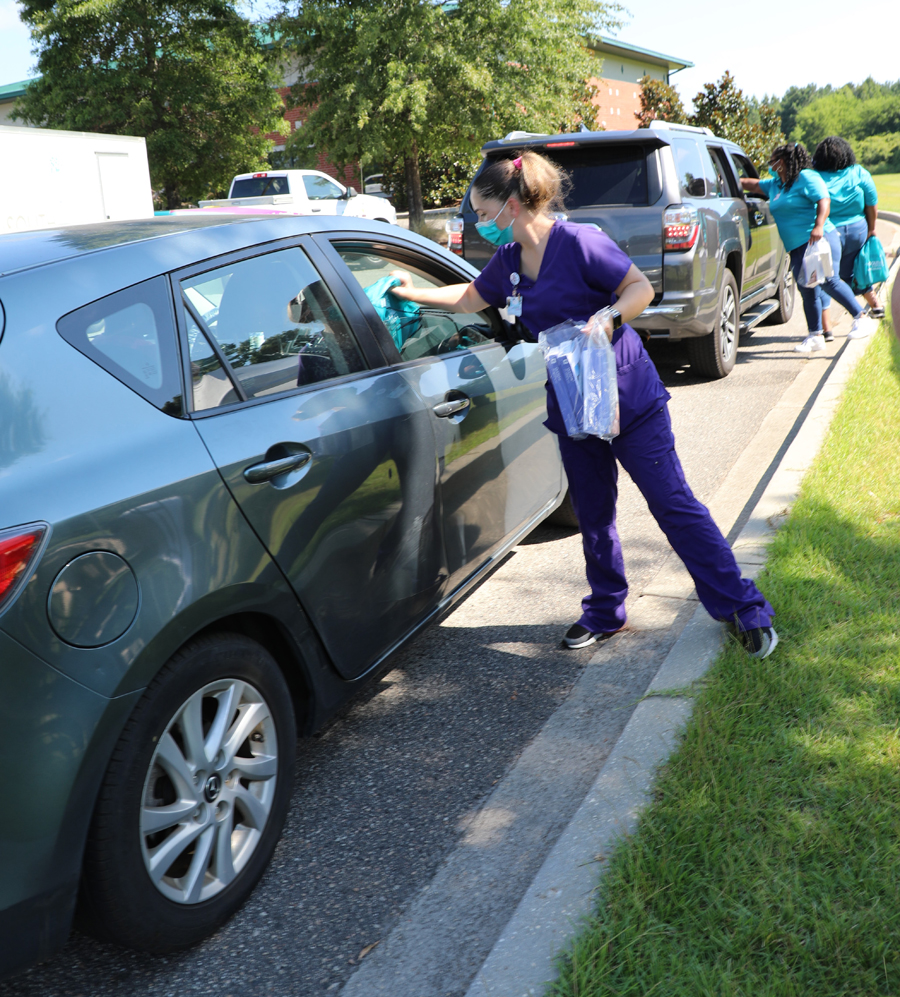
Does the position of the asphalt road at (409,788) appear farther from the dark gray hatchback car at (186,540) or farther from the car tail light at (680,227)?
the car tail light at (680,227)

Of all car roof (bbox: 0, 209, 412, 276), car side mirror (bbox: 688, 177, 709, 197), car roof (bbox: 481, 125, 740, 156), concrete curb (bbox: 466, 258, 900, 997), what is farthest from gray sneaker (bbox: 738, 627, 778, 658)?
car side mirror (bbox: 688, 177, 709, 197)

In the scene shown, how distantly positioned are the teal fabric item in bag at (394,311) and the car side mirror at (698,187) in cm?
492

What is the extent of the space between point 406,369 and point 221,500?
1082 millimetres

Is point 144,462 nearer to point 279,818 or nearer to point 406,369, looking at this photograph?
point 279,818

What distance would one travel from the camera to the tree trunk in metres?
27.8

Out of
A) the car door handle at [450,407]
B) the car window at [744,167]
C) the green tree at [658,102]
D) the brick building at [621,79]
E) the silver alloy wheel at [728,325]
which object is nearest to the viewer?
the car door handle at [450,407]

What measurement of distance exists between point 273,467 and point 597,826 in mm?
1266

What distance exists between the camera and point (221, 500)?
2.22 meters

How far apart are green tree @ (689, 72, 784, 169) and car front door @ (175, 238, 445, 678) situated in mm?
30466

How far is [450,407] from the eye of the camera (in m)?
3.24

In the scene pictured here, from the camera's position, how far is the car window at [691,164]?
297 inches

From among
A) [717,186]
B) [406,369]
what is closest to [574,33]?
[717,186]

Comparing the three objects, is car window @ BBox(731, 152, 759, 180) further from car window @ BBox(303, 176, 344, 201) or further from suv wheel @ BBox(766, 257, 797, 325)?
car window @ BBox(303, 176, 344, 201)

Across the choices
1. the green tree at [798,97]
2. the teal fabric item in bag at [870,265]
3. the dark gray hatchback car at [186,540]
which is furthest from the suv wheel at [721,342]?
the green tree at [798,97]
